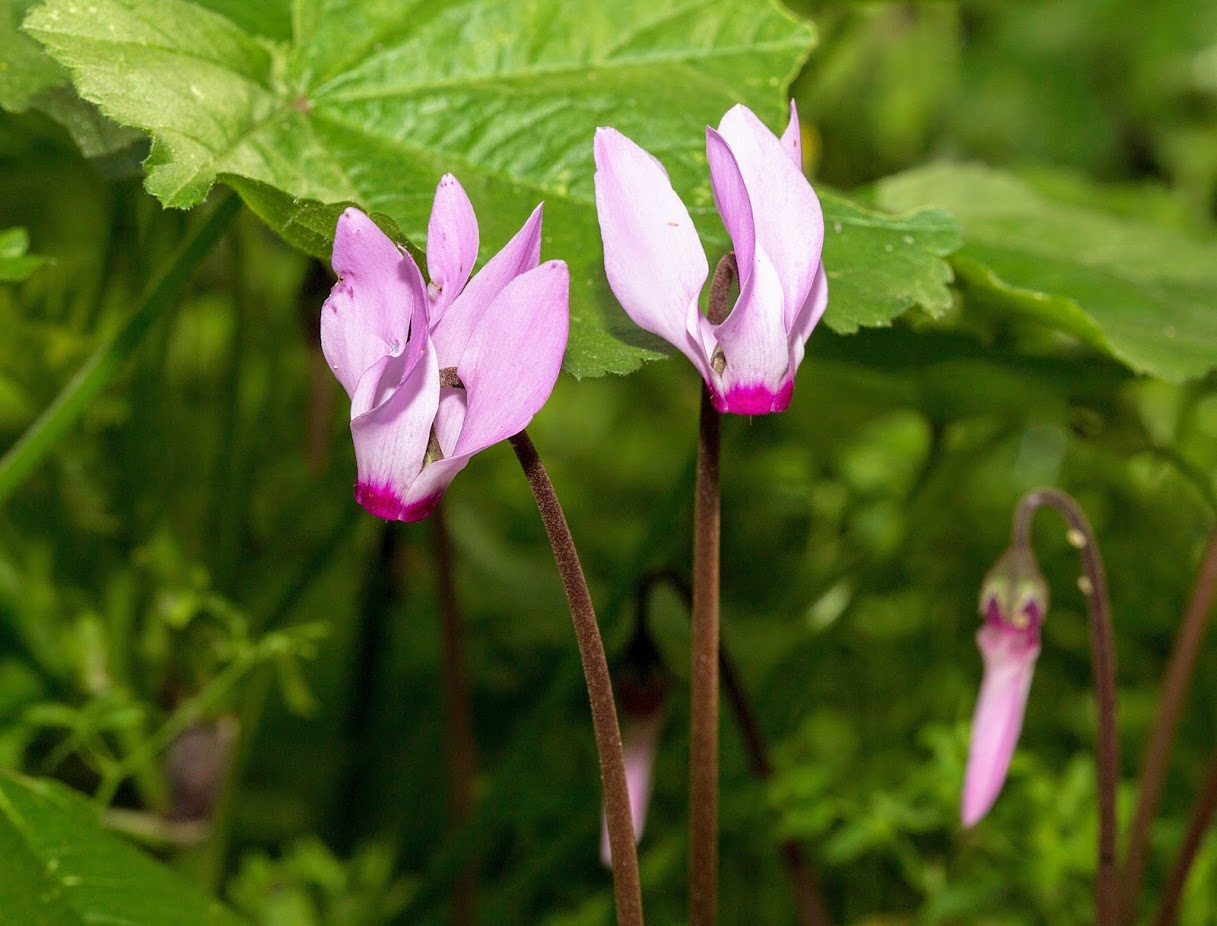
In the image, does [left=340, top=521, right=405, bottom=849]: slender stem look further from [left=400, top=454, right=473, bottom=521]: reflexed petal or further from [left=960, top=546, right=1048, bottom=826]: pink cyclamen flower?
[left=400, top=454, right=473, bottom=521]: reflexed petal

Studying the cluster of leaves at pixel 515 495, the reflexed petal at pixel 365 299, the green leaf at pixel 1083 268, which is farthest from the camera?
the green leaf at pixel 1083 268

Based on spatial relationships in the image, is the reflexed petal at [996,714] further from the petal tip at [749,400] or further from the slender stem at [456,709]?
the slender stem at [456,709]

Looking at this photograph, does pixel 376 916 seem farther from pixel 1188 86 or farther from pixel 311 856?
pixel 1188 86

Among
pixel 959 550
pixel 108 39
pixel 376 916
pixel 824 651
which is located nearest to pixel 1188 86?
pixel 959 550

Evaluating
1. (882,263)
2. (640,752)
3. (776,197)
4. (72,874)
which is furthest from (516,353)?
(640,752)

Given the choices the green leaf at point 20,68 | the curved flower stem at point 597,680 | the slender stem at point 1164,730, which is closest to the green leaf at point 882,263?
the curved flower stem at point 597,680

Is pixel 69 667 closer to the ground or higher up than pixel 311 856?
higher up
